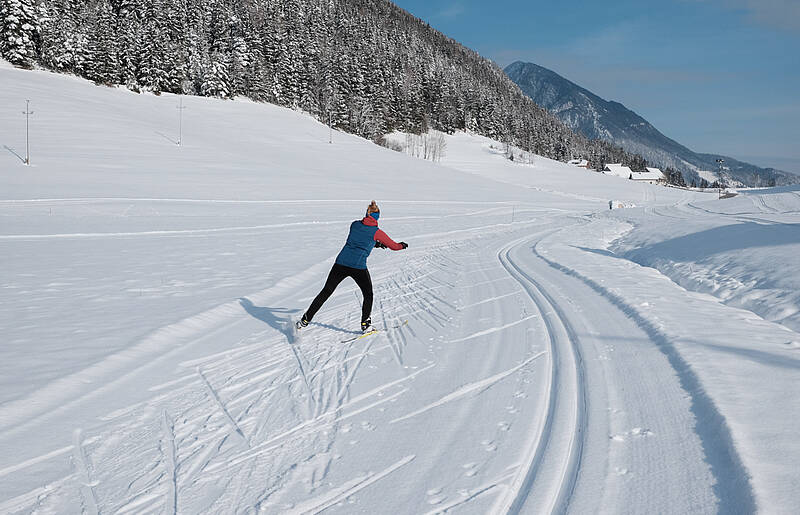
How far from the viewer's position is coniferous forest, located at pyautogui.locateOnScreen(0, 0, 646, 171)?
5962 centimetres

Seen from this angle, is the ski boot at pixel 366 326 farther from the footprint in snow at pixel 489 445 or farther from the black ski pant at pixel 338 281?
the footprint in snow at pixel 489 445

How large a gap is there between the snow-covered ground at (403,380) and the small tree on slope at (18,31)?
185ft

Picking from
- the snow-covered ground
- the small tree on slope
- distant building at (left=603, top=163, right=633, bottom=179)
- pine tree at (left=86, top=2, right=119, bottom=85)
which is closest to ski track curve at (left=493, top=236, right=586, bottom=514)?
the snow-covered ground

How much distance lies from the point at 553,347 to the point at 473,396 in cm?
181

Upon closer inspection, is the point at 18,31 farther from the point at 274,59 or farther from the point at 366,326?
the point at 366,326

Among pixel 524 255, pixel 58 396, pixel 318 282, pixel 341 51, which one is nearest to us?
pixel 58 396

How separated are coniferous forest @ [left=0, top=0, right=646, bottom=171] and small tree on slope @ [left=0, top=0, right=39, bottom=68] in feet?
0.37

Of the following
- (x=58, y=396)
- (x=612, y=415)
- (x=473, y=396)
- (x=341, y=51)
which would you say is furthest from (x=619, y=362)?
(x=341, y=51)

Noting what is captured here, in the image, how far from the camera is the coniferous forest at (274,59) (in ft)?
196

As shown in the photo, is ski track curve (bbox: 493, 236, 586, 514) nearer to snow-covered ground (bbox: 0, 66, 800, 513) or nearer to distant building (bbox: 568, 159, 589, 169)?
snow-covered ground (bbox: 0, 66, 800, 513)

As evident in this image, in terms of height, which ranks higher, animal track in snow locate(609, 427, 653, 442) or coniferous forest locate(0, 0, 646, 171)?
coniferous forest locate(0, 0, 646, 171)

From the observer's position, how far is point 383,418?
3988mm

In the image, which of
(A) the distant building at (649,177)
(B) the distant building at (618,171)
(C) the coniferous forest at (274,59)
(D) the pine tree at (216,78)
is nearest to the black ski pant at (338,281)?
(C) the coniferous forest at (274,59)

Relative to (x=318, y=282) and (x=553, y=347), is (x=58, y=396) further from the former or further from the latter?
(x=318, y=282)
